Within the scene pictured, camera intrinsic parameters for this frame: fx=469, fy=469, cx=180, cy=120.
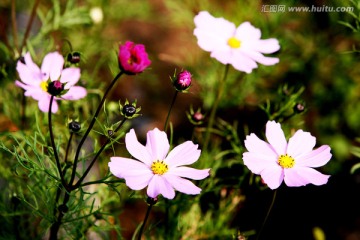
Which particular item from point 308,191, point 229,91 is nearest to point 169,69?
point 229,91

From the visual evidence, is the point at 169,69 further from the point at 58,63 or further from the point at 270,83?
the point at 58,63

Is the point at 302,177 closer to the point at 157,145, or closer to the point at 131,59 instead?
the point at 157,145

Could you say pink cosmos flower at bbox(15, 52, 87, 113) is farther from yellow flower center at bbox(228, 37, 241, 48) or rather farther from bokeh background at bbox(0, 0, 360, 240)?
yellow flower center at bbox(228, 37, 241, 48)

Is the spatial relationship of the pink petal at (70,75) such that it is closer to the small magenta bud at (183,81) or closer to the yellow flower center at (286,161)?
the small magenta bud at (183,81)

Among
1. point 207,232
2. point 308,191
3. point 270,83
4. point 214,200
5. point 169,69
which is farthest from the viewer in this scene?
point 169,69

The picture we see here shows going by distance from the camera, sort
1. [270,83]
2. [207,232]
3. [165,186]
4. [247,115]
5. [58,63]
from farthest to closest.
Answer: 1. [270,83]
2. [247,115]
3. [207,232]
4. [58,63]
5. [165,186]

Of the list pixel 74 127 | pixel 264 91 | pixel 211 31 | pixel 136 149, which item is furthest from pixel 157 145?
pixel 264 91

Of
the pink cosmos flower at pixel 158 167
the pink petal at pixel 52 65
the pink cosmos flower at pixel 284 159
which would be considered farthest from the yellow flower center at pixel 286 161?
the pink petal at pixel 52 65
